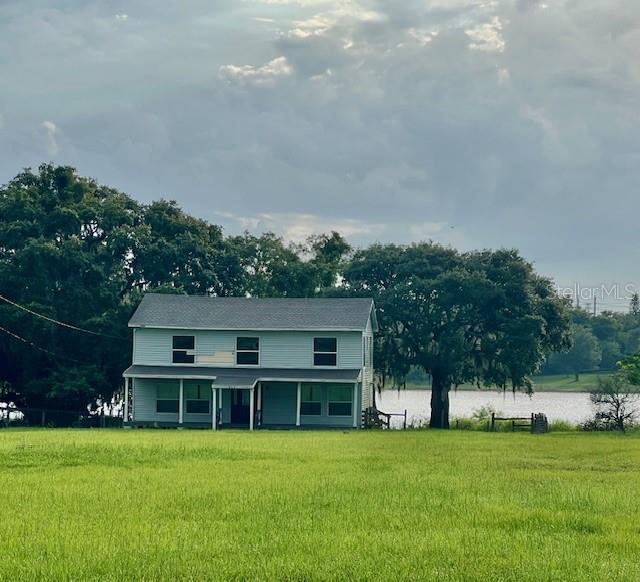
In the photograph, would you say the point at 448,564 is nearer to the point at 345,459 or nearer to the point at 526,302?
the point at 345,459

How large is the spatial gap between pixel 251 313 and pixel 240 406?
472cm

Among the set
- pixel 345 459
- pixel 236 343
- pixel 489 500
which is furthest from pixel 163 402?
pixel 489 500

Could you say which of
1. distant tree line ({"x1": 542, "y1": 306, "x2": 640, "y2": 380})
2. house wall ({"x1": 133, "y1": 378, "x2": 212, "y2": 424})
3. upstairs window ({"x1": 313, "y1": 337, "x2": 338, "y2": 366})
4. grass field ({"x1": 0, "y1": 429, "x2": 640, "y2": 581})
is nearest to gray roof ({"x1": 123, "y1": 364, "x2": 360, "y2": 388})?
upstairs window ({"x1": 313, "y1": 337, "x2": 338, "y2": 366})

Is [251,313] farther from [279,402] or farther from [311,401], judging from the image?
[311,401]

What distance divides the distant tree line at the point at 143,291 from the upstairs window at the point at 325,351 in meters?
4.70

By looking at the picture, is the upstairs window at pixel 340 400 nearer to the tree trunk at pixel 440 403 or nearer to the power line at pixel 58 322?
the tree trunk at pixel 440 403

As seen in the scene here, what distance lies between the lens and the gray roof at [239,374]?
4659 cm

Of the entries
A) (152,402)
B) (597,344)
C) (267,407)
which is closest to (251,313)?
(267,407)

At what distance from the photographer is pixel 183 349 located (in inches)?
1929

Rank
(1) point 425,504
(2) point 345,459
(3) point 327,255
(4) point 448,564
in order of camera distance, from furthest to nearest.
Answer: (3) point 327,255, (2) point 345,459, (1) point 425,504, (4) point 448,564

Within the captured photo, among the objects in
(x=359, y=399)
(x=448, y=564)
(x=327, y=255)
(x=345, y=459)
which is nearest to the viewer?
(x=448, y=564)

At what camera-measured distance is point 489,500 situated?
16188mm

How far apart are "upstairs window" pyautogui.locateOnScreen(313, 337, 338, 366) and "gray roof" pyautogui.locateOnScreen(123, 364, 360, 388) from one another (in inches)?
21.3

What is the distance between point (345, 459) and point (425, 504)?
30.0ft
